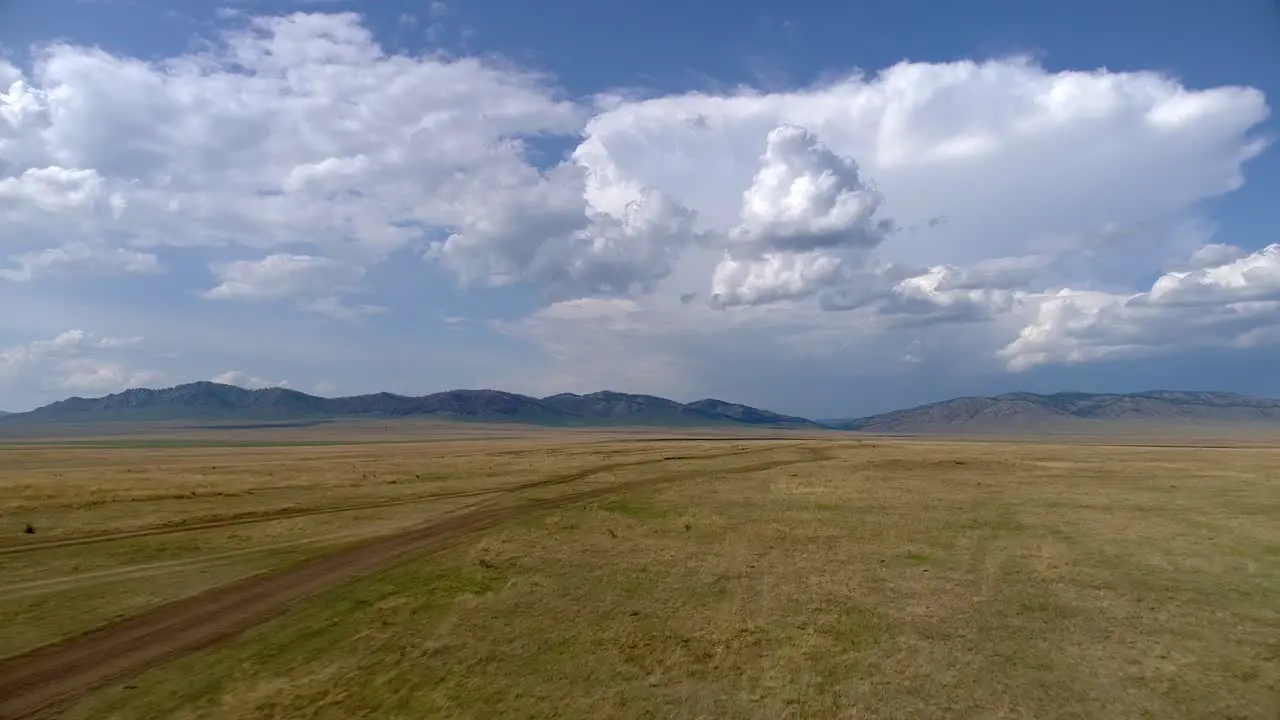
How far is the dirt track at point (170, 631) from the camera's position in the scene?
1672 cm

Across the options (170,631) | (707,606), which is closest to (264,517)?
(170,631)

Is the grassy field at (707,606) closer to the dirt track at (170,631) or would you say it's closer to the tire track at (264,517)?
the tire track at (264,517)

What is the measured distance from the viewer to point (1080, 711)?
1595 cm

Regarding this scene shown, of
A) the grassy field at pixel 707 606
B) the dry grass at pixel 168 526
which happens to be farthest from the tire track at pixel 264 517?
the grassy field at pixel 707 606

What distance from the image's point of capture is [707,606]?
77.2 ft

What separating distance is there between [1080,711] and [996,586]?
10.7 metres

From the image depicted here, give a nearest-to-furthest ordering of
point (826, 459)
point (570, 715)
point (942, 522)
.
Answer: point (570, 715) < point (942, 522) < point (826, 459)

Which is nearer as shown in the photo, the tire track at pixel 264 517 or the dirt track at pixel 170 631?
the dirt track at pixel 170 631

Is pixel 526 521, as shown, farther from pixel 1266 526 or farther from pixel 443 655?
pixel 1266 526

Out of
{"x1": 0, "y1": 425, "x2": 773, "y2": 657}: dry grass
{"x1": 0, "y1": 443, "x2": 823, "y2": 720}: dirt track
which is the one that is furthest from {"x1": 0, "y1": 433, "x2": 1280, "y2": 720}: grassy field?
{"x1": 0, "y1": 443, "x2": 823, "y2": 720}: dirt track

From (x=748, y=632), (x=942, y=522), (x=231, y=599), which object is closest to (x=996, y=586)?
(x=748, y=632)

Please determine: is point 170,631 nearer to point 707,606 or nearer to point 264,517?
point 707,606

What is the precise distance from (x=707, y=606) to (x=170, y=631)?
1651cm

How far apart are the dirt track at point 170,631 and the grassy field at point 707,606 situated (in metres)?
0.92
